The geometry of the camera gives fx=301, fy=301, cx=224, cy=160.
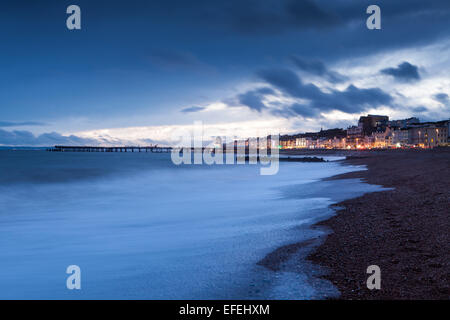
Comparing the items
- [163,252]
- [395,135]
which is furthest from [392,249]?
[395,135]

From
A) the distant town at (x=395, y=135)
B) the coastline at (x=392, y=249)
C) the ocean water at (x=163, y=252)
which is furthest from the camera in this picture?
the distant town at (x=395, y=135)

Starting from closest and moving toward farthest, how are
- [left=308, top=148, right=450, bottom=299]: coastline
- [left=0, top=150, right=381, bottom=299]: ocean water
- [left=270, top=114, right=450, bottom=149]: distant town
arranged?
[left=308, top=148, right=450, bottom=299]: coastline < [left=0, top=150, right=381, bottom=299]: ocean water < [left=270, top=114, right=450, bottom=149]: distant town

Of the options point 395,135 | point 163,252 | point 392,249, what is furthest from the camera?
point 395,135

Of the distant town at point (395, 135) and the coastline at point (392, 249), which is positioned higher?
the distant town at point (395, 135)

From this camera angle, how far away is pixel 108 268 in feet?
22.4

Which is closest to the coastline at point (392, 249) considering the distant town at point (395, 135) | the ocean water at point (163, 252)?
the ocean water at point (163, 252)

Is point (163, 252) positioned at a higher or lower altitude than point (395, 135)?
lower

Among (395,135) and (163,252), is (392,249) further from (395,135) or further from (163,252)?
(395,135)

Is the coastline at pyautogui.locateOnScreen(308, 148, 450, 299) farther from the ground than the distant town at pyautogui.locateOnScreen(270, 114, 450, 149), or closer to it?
closer to it

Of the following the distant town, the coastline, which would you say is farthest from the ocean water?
the distant town

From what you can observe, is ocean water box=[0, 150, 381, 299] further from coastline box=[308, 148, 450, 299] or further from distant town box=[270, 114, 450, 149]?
distant town box=[270, 114, 450, 149]

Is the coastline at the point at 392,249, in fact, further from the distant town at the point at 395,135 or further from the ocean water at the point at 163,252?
the distant town at the point at 395,135

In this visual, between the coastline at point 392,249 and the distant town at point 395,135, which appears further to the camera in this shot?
the distant town at point 395,135
